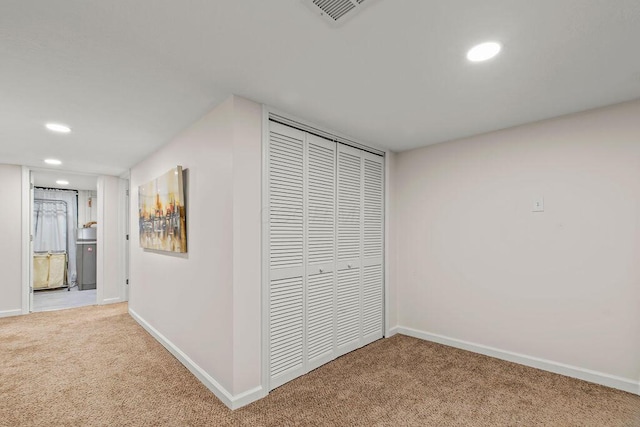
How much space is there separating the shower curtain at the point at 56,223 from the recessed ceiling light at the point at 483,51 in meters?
8.38

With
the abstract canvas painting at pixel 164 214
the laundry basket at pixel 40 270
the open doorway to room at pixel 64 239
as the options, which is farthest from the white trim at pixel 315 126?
the laundry basket at pixel 40 270

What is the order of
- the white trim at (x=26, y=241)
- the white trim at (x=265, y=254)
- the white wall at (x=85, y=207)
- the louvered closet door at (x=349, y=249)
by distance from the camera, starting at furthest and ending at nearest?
the white wall at (x=85, y=207) < the white trim at (x=26, y=241) < the louvered closet door at (x=349, y=249) < the white trim at (x=265, y=254)

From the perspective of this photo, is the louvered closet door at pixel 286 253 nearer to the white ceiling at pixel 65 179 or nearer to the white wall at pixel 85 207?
the white ceiling at pixel 65 179

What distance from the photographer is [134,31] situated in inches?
59.2

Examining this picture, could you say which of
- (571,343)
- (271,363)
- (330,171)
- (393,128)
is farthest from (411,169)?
(271,363)

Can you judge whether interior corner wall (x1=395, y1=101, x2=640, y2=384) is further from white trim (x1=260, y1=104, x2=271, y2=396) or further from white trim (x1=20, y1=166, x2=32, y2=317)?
white trim (x1=20, y1=166, x2=32, y2=317)

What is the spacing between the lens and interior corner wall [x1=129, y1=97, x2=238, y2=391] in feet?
7.48

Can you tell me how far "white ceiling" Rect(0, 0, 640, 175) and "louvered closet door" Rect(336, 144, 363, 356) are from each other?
51 cm

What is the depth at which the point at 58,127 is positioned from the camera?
112 inches

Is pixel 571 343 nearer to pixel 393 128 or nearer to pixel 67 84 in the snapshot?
pixel 393 128

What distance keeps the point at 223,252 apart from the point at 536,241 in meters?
2.75

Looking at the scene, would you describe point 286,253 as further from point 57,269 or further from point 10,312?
point 57,269

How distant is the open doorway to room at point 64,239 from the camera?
6.38m

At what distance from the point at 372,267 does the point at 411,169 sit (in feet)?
4.19
